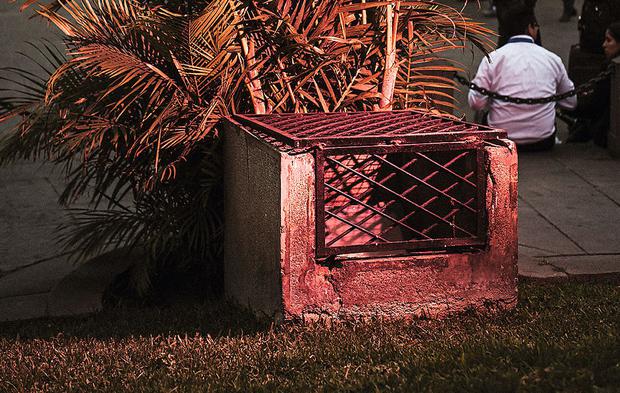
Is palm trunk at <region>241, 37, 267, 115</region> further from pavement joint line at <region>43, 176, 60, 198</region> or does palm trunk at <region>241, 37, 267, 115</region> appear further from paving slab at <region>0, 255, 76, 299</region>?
pavement joint line at <region>43, 176, 60, 198</region>

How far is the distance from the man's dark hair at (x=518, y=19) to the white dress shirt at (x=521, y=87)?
679mm

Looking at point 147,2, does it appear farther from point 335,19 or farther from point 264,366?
point 264,366

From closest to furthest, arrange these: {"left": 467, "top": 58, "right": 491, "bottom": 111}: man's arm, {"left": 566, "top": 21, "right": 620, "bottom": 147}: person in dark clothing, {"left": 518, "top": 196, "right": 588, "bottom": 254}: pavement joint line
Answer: {"left": 518, "top": 196, "right": 588, "bottom": 254}: pavement joint line < {"left": 467, "top": 58, "right": 491, "bottom": 111}: man's arm < {"left": 566, "top": 21, "right": 620, "bottom": 147}: person in dark clothing

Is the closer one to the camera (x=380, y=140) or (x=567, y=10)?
(x=380, y=140)

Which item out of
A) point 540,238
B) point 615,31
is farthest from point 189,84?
point 615,31

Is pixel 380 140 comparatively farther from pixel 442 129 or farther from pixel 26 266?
pixel 26 266

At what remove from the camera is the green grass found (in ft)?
14.6

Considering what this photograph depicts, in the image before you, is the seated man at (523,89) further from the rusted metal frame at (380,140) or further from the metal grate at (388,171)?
the rusted metal frame at (380,140)

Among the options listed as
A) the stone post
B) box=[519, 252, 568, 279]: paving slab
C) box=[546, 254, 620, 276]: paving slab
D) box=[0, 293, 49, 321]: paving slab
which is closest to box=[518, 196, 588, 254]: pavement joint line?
box=[546, 254, 620, 276]: paving slab

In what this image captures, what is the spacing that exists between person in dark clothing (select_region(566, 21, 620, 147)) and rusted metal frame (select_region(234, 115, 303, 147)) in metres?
5.46

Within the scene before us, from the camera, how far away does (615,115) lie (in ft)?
33.7

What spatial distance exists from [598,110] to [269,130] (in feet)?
19.7

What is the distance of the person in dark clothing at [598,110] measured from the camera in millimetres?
10672

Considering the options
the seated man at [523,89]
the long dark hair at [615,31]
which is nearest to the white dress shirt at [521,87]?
the seated man at [523,89]
